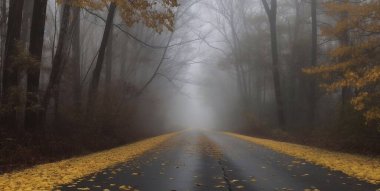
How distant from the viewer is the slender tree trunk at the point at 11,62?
13.7 metres

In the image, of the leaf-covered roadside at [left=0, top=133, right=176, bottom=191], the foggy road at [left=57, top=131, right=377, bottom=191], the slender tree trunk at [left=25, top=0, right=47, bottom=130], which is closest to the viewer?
the leaf-covered roadside at [left=0, top=133, right=176, bottom=191]

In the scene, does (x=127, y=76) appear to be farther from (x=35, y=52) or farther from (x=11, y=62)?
(x=11, y=62)

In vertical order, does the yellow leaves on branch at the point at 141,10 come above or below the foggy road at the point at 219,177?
above

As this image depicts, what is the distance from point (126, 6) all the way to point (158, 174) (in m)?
8.42

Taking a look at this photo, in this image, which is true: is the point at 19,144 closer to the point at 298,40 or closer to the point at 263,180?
the point at 263,180

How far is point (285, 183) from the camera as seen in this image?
27.7ft

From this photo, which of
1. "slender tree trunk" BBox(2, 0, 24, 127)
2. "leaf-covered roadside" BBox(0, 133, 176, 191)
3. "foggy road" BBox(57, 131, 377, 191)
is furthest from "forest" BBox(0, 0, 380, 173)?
"foggy road" BBox(57, 131, 377, 191)

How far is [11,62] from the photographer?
14078 millimetres

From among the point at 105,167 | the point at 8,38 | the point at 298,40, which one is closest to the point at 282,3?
the point at 298,40

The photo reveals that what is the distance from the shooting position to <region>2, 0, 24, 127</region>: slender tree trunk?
13703mm

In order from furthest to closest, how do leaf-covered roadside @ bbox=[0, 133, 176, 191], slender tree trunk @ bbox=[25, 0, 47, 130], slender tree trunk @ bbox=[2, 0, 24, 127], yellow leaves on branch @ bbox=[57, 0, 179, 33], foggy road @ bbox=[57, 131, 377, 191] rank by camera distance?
yellow leaves on branch @ bbox=[57, 0, 179, 33] → slender tree trunk @ bbox=[25, 0, 47, 130] → slender tree trunk @ bbox=[2, 0, 24, 127] → foggy road @ bbox=[57, 131, 377, 191] → leaf-covered roadside @ bbox=[0, 133, 176, 191]

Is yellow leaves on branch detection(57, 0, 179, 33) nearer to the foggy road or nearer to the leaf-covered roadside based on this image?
the foggy road

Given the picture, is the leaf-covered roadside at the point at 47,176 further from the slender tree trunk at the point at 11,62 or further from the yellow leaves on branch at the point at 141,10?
the yellow leaves on branch at the point at 141,10

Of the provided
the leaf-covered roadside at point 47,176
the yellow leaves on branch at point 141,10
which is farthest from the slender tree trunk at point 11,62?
the leaf-covered roadside at point 47,176
